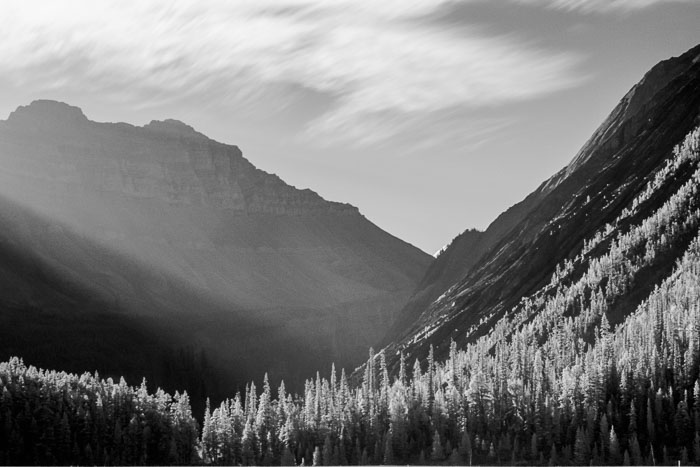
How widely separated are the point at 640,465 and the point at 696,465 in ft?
32.5

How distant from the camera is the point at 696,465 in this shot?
652ft

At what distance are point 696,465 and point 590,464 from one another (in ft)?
61.1

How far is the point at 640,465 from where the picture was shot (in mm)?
198500

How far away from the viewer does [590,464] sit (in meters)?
199

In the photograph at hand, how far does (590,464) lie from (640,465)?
872 cm
